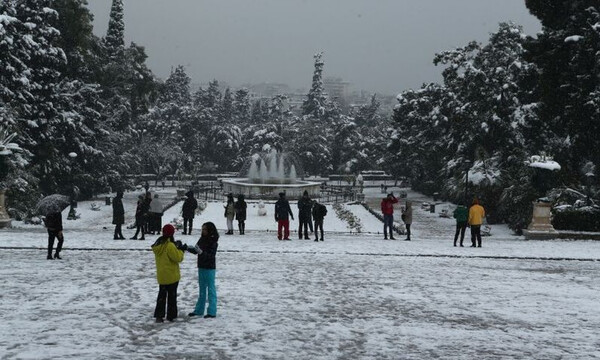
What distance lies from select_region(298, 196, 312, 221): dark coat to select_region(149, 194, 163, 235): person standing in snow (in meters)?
4.62

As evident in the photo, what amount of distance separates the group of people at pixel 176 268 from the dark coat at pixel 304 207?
11.5m

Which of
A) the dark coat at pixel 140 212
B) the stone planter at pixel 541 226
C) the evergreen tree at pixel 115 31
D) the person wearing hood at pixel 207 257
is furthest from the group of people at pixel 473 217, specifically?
the evergreen tree at pixel 115 31

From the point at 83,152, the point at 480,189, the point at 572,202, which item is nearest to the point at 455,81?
the point at 480,189

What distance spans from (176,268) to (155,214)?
13033mm

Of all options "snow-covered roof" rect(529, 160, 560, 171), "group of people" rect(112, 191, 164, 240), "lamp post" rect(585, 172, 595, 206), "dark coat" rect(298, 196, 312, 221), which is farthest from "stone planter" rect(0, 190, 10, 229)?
"lamp post" rect(585, 172, 595, 206)

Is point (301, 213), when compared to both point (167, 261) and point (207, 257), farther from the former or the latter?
point (167, 261)

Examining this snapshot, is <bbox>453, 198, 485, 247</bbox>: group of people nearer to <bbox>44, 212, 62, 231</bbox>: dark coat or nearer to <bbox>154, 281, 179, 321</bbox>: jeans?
<bbox>44, 212, 62, 231</bbox>: dark coat

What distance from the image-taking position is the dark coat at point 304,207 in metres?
21.6

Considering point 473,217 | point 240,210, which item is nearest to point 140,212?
point 240,210

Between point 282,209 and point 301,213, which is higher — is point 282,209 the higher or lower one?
the higher one

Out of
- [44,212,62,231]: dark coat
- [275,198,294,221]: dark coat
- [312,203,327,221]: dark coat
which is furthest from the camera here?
[312,203,327,221]: dark coat

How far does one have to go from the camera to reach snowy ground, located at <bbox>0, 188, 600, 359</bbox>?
28.4 feet

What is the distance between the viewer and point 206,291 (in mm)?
10133

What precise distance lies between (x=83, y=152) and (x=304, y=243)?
88.7 ft
